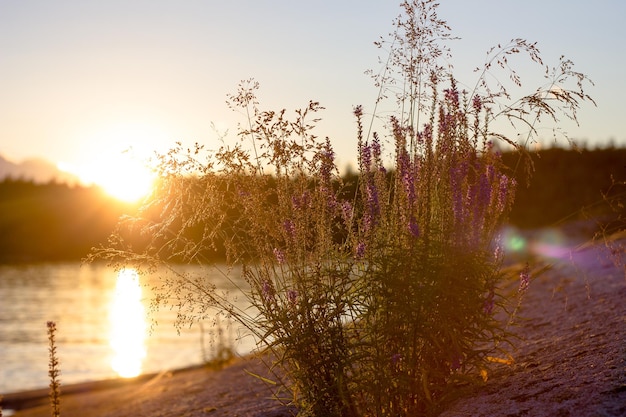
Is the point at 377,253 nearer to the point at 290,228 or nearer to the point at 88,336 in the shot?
the point at 290,228

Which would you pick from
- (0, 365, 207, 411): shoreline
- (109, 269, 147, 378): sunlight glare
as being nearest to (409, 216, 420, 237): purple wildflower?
(109, 269, 147, 378): sunlight glare

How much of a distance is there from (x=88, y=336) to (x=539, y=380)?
51.2ft

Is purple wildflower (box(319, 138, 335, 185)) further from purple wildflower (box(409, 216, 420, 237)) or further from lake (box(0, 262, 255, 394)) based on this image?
lake (box(0, 262, 255, 394))

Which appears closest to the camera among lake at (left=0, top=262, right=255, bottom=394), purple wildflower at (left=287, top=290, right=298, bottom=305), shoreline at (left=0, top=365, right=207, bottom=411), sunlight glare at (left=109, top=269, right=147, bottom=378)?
purple wildflower at (left=287, top=290, right=298, bottom=305)

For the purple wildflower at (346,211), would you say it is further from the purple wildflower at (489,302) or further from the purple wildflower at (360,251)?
the purple wildflower at (489,302)

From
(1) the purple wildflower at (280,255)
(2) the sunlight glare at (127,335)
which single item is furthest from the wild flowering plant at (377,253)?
(2) the sunlight glare at (127,335)

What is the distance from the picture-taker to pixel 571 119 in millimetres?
5039

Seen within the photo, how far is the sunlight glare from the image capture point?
15.1m

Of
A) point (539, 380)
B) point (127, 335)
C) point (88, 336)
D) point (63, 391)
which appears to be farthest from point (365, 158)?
point (127, 335)

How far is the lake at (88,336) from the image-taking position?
14359 mm

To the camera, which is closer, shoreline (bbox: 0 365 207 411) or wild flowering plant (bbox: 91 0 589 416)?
wild flowering plant (bbox: 91 0 589 416)

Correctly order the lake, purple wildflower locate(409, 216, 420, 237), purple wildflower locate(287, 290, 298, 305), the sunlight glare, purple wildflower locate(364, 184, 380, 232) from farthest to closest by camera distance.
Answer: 1. the sunlight glare
2. the lake
3. purple wildflower locate(364, 184, 380, 232)
4. purple wildflower locate(287, 290, 298, 305)
5. purple wildflower locate(409, 216, 420, 237)

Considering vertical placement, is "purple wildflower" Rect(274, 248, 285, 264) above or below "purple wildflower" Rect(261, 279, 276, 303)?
above

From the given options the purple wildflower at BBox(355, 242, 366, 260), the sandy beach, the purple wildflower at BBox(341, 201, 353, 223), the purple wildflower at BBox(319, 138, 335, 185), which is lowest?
the sandy beach
